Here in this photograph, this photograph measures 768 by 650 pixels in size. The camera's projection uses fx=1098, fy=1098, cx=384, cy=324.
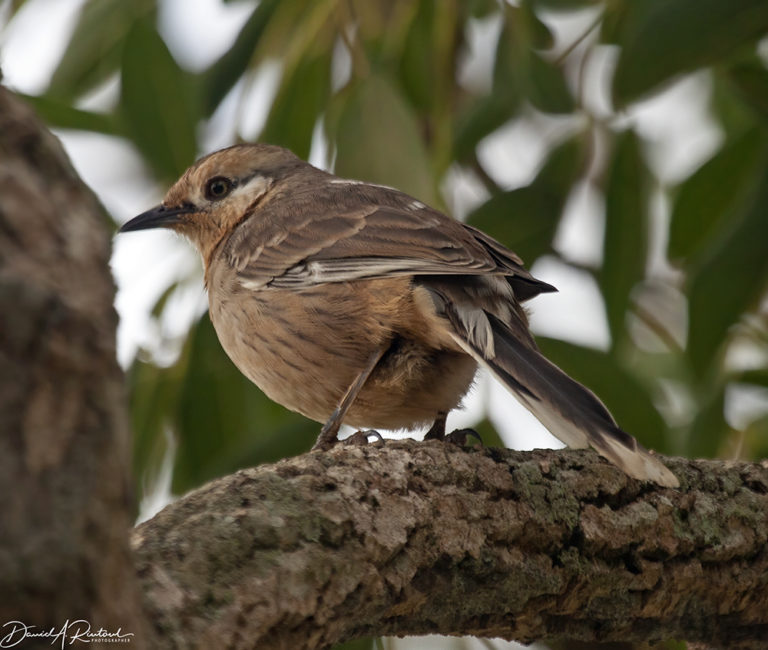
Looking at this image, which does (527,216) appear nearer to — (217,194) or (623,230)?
(623,230)

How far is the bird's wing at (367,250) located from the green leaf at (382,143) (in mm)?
151

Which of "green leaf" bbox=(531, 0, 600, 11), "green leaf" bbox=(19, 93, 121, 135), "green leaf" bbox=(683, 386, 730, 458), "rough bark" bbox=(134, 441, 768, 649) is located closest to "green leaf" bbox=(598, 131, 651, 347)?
"green leaf" bbox=(683, 386, 730, 458)

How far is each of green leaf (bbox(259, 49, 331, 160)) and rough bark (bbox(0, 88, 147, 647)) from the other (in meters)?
2.84

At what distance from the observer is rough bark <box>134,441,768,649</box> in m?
2.25

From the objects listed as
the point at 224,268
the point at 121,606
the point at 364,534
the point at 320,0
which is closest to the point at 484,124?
the point at 320,0

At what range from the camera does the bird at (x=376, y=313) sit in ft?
12.0

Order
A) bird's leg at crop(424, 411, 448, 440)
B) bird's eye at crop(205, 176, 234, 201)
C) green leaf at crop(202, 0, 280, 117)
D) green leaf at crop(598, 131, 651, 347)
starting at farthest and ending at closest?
bird's eye at crop(205, 176, 234, 201), green leaf at crop(202, 0, 280, 117), green leaf at crop(598, 131, 651, 347), bird's leg at crop(424, 411, 448, 440)

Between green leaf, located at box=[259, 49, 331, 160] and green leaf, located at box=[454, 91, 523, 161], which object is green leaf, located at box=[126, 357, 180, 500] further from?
green leaf, located at box=[454, 91, 523, 161]

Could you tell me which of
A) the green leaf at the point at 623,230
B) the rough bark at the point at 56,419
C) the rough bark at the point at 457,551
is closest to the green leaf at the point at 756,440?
the green leaf at the point at 623,230

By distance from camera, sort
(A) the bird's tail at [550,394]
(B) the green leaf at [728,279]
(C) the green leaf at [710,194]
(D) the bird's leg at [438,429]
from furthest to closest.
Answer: (C) the green leaf at [710,194] < (D) the bird's leg at [438,429] < (B) the green leaf at [728,279] < (A) the bird's tail at [550,394]

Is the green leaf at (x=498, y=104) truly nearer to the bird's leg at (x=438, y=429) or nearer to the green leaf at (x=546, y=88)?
the green leaf at (x=546, y=88)

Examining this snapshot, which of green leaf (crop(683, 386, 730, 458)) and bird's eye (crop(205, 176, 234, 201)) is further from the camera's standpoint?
bird's eye (crop(205, 176, 234, 201))

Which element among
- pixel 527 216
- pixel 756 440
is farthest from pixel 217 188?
pixel 756 440

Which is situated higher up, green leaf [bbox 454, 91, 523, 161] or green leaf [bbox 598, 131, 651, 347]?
green leaf [bbox 454, 91, 523, 161]
